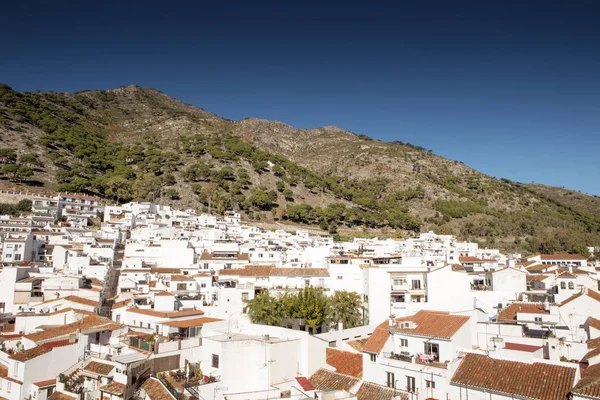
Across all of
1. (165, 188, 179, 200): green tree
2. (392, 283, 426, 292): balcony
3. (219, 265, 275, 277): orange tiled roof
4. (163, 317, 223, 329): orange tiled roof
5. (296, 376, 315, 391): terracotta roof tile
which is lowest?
(296, 376, 315, 391): terracotta roof tile

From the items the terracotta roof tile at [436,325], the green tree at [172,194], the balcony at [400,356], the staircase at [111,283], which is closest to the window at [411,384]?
the balcony at [400,356]

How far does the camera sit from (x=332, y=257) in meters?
37.7

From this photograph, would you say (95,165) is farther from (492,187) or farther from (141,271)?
(492,187)

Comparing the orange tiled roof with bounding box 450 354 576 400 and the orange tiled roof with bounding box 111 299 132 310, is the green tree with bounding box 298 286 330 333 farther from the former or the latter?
the orange tiled roof with bounding box 111 299 132 310

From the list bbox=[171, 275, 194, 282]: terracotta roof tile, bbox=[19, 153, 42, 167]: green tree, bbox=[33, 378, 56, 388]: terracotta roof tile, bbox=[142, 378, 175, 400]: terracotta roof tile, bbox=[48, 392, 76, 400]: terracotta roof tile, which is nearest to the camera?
bbox=[142, 378, 175, 400]: terracotta roof tile

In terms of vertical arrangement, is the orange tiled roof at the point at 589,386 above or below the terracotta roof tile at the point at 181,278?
below

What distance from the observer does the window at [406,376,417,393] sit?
52.3 ft

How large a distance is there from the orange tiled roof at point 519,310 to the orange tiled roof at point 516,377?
7.08m

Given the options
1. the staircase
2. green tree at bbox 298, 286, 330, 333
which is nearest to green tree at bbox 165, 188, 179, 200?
the staircase

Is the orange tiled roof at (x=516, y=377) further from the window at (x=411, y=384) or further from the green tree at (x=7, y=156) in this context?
the green tree at (x=7, y=156)

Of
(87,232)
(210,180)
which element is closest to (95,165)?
(210,180)

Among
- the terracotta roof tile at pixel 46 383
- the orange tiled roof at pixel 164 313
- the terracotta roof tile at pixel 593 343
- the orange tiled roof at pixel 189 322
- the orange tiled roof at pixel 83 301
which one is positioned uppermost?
the orange tiled roof at pixel 83 301

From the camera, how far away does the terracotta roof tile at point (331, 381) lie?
16875mm

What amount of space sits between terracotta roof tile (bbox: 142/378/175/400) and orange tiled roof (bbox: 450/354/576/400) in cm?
966
